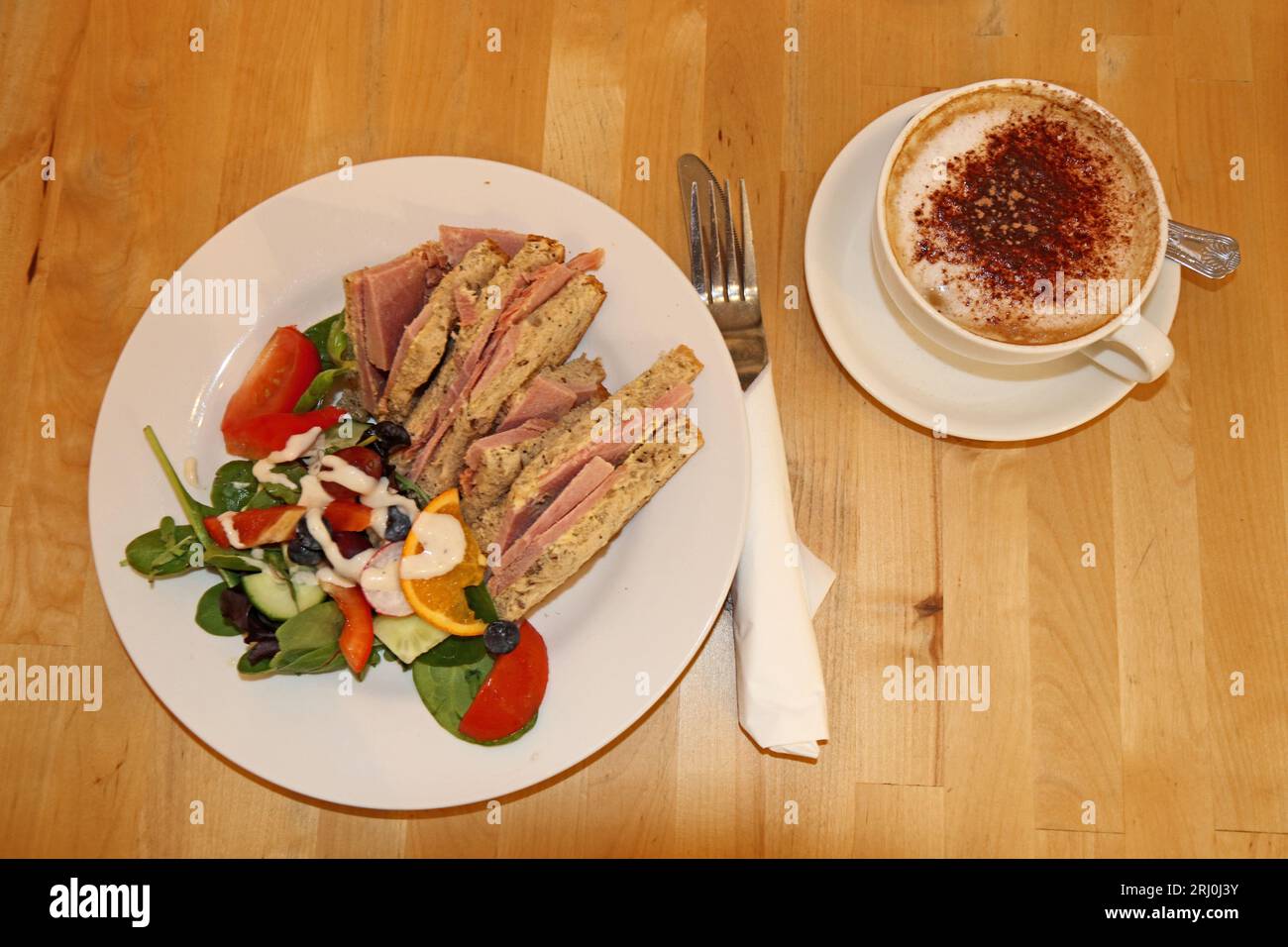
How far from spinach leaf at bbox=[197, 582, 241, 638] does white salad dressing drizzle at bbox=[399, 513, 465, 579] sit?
0.50 metres

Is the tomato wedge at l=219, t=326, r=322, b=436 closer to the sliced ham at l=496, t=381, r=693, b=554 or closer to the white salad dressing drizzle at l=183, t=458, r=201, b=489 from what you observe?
the white salad dressing drizzle at l=183, t=458, r=201, b=489

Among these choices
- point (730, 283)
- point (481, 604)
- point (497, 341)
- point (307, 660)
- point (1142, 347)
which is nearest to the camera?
point (1142, 347)

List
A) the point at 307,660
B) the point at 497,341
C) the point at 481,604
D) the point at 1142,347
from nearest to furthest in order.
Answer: the point at 1142,347, the point at 307,660, the point at 481,604, the point at 497,341

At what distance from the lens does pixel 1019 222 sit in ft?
8.13

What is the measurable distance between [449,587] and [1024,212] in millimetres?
1726

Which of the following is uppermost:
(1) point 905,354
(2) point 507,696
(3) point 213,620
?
(1) point 905,354

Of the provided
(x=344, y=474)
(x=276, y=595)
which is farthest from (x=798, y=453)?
(x=276, y=595)

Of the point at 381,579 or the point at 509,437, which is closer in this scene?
the point at 381,579

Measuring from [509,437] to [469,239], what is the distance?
55 centimetres

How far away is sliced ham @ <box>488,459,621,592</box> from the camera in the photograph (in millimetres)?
2504

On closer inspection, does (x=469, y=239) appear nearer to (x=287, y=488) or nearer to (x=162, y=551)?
(x=287, y=488)

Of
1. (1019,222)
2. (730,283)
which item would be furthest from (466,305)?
(1019,222)

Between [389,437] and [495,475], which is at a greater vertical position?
[389,437]

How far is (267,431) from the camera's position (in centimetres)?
259
